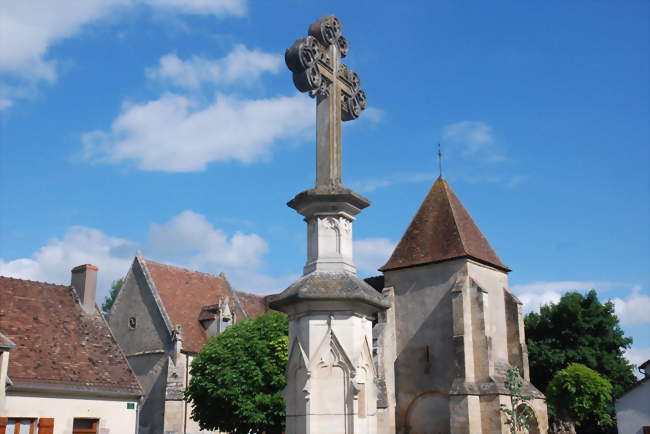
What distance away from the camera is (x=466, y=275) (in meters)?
27.4

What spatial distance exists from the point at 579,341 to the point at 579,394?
599 centimetres

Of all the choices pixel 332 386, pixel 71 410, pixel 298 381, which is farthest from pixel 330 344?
pixel 71 410

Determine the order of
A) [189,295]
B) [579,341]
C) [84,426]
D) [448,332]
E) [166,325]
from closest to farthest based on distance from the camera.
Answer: [84,426] → [448,332] → [166,325] → [189,295] → [579,341]

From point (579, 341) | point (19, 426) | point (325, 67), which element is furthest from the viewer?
point (579, 341)

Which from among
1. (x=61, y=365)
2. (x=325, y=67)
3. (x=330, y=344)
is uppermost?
(x=325, y=67)

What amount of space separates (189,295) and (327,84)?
2801 cm

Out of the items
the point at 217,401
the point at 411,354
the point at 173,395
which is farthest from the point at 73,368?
the point at 411,354

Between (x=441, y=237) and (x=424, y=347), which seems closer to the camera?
(x=424, y=347)

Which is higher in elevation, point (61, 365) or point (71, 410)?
point (61, 365)

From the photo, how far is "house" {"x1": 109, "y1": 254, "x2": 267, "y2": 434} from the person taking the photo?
98.9 feet

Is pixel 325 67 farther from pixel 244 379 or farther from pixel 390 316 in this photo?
pixel 390 316

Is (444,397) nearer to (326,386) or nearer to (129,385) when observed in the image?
(129,385)

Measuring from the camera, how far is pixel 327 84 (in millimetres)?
8312

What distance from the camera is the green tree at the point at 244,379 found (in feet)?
73.0
